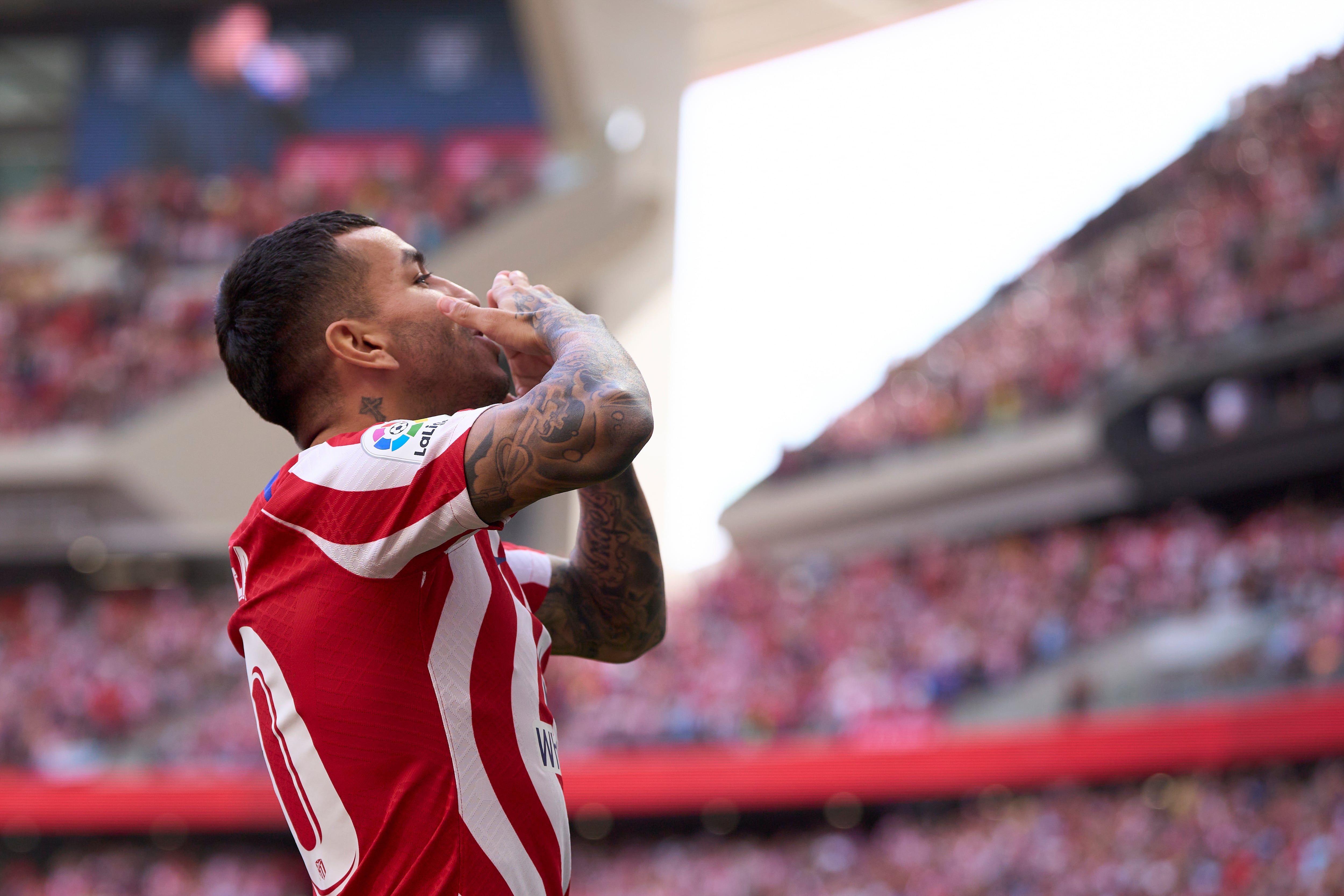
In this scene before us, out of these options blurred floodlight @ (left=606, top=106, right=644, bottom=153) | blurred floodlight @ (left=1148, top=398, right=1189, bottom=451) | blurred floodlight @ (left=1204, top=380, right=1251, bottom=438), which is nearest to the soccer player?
blurred floodlight @ (left=1204, top=380, right=1251, bottom=438)

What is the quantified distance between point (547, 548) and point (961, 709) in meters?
9.95

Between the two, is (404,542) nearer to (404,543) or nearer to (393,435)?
(404,543)

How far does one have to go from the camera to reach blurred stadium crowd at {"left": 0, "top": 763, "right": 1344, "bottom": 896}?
11.6 m

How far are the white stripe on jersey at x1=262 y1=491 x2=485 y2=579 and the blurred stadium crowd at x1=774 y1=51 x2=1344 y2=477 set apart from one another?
57.8 feet

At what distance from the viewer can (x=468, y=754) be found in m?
1.60

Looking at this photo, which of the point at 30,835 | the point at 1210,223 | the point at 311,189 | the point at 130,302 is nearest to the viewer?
the point at 30,835

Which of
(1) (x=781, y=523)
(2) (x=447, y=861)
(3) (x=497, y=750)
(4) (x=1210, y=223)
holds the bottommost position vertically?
(1) (x=781, y=523)

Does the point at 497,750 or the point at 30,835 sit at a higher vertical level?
the point at 497,750

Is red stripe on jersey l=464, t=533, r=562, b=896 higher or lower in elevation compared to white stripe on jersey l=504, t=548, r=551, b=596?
lower

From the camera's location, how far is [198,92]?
27422 mm

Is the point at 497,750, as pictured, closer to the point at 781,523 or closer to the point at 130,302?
the point at 130,302

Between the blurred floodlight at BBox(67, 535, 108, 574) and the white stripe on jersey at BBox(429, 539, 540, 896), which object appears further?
the blurred floodlight at BBox(67, 535, 108, 574)

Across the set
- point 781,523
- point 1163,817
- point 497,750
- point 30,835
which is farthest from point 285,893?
point 497,750

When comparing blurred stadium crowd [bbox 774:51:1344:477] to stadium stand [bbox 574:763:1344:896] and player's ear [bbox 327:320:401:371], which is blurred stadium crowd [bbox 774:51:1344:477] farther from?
player's ear [bbox 327:320:401:371]
